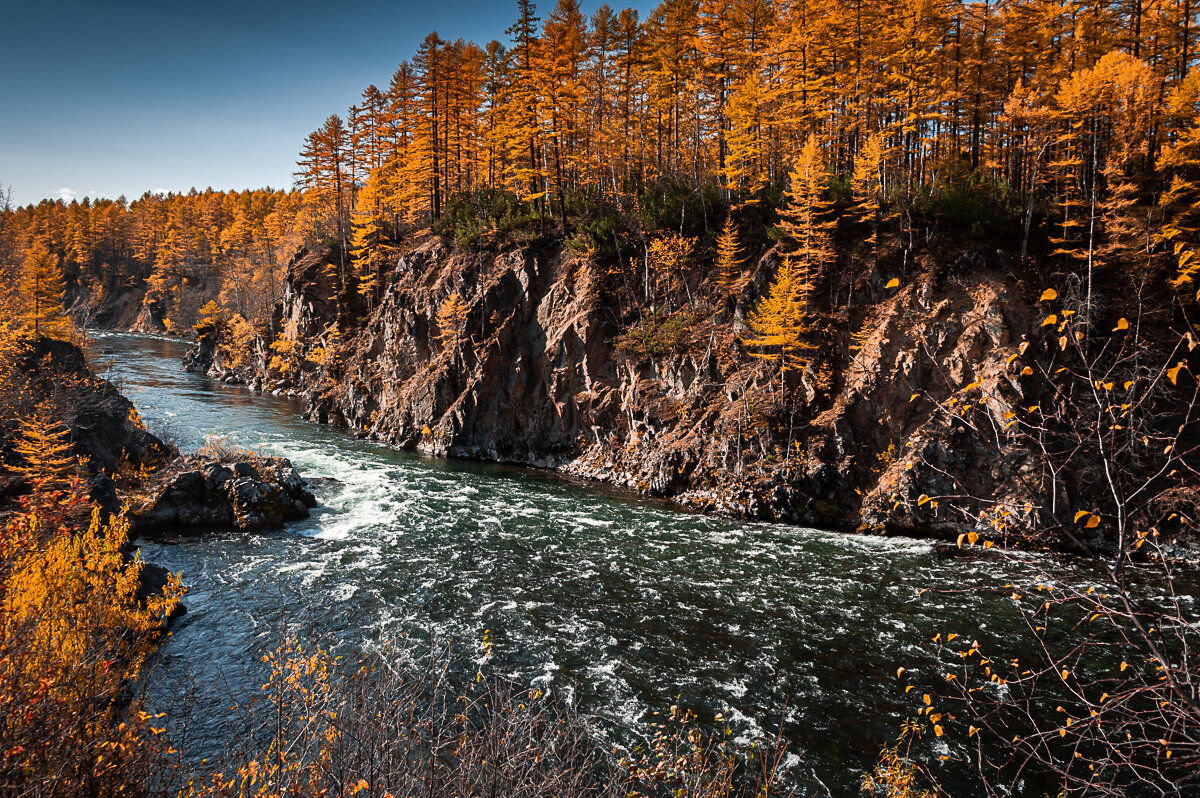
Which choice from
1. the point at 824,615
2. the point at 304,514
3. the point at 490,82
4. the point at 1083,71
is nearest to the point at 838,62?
the point at 1083,71

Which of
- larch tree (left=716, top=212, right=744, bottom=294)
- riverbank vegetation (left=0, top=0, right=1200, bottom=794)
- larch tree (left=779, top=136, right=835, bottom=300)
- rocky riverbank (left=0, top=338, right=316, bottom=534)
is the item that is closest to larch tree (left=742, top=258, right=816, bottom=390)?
riverbank vegetation (left=0, top=0, right=1200, bottom=794)

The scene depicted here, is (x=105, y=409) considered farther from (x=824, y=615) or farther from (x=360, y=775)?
(x=824, y=615)

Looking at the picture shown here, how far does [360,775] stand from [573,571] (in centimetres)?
1174

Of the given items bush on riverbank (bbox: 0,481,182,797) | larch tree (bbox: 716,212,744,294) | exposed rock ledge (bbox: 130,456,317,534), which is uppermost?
larch tree (bbox: 716,212,744,294)

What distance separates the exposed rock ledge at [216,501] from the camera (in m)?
20.2

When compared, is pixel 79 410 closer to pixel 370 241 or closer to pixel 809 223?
pixel 370 241

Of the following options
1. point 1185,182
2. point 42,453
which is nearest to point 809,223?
point 1185,182

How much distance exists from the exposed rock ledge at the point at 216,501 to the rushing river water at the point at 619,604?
3.20 feet

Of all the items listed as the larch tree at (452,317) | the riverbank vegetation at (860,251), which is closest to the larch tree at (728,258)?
the riverbank vegetation at (860,251)

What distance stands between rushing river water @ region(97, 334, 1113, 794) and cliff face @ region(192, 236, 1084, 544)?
8.90 feet

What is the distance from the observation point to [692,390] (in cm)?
2908

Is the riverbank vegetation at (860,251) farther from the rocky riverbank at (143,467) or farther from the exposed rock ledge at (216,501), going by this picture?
the exposed rock ledge at (216,501)

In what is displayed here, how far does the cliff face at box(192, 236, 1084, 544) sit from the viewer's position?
23.1m

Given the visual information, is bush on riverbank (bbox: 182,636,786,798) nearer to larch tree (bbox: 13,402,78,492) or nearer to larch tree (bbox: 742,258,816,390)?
larch tree (bbox: 13,402,78,492)
